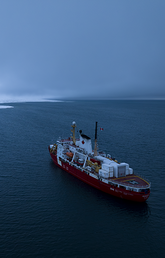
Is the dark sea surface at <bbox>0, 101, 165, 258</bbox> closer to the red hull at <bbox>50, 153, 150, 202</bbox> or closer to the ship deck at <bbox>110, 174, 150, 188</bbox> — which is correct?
the red hull at <bbox>50, 153, 150, 202</bbox>

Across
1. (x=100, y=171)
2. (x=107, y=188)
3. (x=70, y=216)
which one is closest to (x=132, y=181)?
(x=107, y=188)

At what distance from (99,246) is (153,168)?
112 ft

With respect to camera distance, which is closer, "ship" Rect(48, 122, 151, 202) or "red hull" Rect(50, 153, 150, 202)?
"red hull" Rect(50, 153, 150, 202)

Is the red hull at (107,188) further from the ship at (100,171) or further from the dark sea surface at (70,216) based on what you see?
the dark sea surface at (70,216)

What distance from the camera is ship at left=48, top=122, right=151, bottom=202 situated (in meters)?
40.3

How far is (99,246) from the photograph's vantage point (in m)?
29.1

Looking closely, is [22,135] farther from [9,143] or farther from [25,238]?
[25,238]

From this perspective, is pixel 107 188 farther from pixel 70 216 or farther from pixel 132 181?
pixel 70 216

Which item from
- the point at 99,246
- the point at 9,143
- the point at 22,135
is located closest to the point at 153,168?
the point at 99,246

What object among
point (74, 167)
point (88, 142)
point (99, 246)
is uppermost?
point (88, 142)

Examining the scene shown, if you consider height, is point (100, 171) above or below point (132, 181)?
above

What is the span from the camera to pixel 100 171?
149 feet

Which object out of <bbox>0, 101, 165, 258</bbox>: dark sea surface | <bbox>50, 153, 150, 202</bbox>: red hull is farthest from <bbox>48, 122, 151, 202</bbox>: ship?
<bbox>0, 101, 165, 258</bbox>: dark sea surface

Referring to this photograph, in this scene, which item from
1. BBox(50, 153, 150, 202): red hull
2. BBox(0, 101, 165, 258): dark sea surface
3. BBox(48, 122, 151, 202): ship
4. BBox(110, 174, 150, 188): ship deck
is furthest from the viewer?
BBox(110, 174, 150, 188): ship deck
